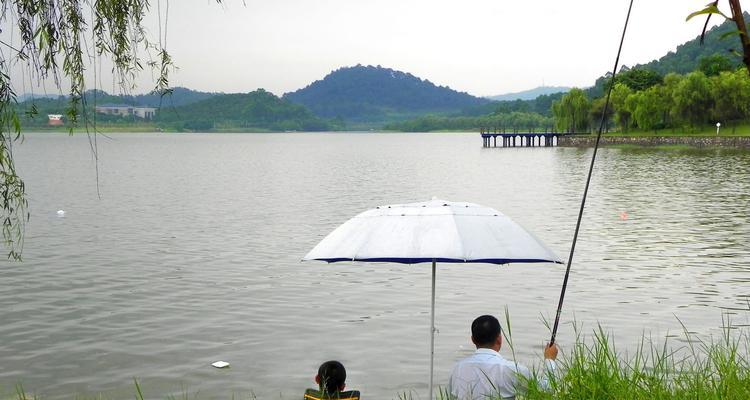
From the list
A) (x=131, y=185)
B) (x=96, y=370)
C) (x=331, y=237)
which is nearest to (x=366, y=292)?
(x=96, y=370)

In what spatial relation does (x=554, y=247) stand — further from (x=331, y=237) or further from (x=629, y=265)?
(x=331, y=237)

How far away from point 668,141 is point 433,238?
387 feet

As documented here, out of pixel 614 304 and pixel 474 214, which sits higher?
pixel 474 214

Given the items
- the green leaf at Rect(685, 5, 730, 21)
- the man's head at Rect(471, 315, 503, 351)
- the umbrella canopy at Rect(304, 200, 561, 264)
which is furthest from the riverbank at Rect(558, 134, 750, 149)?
the green leaf at Rect(685, 5, 730, 21)

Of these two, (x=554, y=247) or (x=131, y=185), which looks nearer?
(x=554, y=247)

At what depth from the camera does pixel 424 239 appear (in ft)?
20.5

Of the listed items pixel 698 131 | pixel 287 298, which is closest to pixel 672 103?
pixel 698 131

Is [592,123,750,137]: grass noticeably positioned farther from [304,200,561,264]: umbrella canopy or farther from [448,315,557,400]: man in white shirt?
[448,315,557,400]: man in white shirt

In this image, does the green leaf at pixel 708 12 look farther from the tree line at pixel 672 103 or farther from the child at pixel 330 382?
the tree line at pixel 672 103

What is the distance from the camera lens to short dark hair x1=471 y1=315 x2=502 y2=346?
572cm

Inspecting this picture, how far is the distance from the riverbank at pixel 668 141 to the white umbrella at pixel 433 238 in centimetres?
10620

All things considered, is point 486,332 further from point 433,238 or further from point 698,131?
point 698,131

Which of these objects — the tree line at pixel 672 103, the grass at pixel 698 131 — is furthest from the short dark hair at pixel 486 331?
the grass at pixel 698 131

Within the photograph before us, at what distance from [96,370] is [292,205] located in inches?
1192
